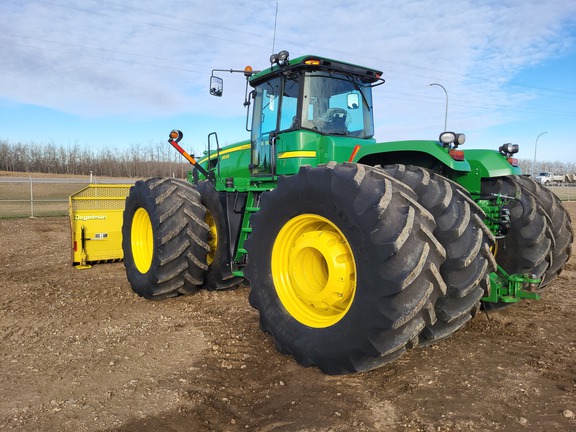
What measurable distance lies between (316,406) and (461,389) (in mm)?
1078

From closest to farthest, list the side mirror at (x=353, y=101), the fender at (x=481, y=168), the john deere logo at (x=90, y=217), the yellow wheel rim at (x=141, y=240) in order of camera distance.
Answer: the fender at (x=481, y=168) → the side mirror at (x=353, y=101) → the yellow wheel rim at (x=141, y=240) → the john deere logo at (x=90, y=217)

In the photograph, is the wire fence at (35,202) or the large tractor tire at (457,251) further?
the wire fence at (35,202)

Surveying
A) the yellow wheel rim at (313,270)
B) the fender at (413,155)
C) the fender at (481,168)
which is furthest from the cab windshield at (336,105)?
the yellow wheel rim at (313,270)

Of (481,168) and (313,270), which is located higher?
(481,168)

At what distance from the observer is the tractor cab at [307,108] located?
527 cm

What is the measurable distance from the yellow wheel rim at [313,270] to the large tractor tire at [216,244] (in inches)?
78.3

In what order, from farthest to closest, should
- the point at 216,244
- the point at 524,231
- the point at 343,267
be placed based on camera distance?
the point at 216,244 < the point at 524,231 < the point at 343,267

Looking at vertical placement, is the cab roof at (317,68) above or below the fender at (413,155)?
above

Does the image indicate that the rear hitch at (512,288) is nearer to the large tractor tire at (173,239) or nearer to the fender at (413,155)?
the fender at (413,155)

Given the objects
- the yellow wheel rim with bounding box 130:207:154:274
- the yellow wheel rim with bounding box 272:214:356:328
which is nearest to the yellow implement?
the yellow wheel rim with bounding box 130:207:154:274

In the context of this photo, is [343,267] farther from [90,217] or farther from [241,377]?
[90,217]

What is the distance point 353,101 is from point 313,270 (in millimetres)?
2503

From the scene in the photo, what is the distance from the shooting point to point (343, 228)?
11.5ft

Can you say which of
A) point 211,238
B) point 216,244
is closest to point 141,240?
point 211,238
